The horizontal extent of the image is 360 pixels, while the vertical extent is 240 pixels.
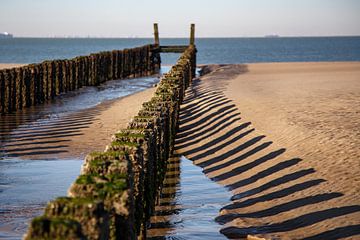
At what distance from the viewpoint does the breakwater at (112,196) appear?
4.08 meters

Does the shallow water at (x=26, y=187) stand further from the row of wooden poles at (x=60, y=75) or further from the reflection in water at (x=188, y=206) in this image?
the row of wooden poles at (x=60, y=75)

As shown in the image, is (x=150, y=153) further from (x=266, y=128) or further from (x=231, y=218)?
(x=266, y=128)

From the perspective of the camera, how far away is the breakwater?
4.08m

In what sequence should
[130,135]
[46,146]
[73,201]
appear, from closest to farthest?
[73,201] → [130,135] → [46,146]

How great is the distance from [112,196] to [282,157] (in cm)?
691

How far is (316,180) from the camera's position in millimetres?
9914

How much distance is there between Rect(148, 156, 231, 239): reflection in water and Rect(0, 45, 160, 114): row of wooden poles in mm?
10073

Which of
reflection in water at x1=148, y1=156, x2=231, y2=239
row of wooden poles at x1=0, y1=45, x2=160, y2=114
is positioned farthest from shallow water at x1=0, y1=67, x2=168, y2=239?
reflection in water at x1=148, y1=156, x2=231, y2=239

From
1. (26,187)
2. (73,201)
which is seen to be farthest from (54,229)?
(26,187)

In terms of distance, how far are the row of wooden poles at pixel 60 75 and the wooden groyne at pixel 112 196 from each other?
39.5ft

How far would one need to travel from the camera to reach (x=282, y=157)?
38.3 ft

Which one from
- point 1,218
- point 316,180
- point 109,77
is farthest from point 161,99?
point 109,77

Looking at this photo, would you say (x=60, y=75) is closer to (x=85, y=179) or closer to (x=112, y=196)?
(x=85, y=179)

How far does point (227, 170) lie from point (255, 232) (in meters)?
3.55
